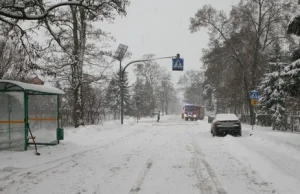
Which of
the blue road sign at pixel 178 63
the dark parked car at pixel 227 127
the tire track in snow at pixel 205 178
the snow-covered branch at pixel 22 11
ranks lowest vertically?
the tire track in snow at pixel 205 178

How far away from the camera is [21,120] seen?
53.3 ft

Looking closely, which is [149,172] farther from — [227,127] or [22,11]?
[227,127]

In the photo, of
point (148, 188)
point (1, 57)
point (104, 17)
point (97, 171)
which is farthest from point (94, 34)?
point (148, 188)

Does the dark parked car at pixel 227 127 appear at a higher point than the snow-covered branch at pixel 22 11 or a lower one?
lower

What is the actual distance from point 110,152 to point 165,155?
2380 millimetres

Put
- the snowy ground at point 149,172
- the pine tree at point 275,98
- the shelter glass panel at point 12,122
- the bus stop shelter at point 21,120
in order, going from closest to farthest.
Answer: the snowy ground at point 149,172 < the bus stop shelter at point 21,120 < the shelter glass panel at point 12,122 < the pine tree at point 275,98

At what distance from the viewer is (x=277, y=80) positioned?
30.7 meters

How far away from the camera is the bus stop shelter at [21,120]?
1475 cm

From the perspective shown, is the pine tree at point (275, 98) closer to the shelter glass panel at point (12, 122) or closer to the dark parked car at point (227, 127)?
the dark parked car at point (227, 127)

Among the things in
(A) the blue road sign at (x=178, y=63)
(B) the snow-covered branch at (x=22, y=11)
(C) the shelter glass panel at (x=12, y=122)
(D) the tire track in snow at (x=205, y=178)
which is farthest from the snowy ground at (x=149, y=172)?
(A) the blue road sign at (x=178, y=63)

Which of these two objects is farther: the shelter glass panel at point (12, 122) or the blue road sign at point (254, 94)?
the blue road sign at point (254, 94)

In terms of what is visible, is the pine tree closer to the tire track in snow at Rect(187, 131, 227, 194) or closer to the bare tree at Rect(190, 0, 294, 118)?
the bare tree at Rect(190, 0, 294, 118)

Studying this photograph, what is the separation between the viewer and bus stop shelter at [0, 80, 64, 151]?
14750mm

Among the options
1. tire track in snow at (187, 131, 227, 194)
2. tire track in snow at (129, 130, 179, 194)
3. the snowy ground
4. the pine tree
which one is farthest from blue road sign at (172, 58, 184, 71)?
tire track in snow at (129, 130, 179, 194)
